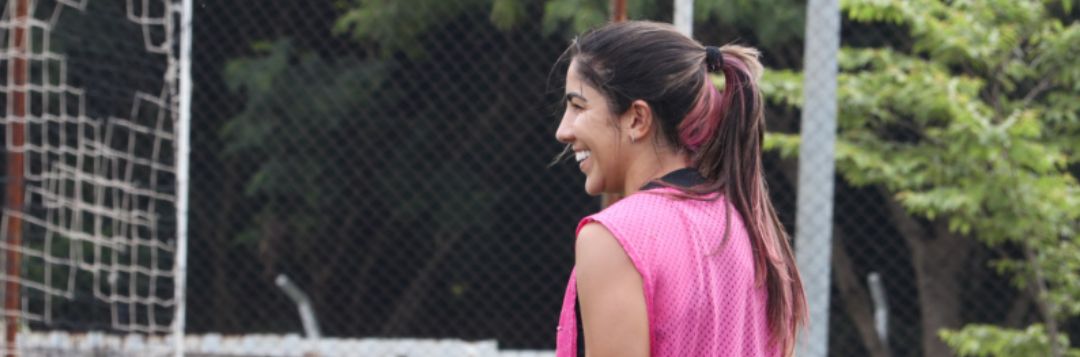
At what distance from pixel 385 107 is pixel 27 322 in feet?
11.3

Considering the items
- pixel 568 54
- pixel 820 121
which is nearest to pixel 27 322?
pixel 820 121

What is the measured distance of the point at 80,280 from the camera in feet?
22.4

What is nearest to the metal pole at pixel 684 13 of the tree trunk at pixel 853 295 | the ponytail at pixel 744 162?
the ponytail at pixel 744 162

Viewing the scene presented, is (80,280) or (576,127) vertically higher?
(576,127)

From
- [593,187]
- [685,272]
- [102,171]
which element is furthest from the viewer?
[102,171]

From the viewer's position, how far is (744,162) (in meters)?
1.32

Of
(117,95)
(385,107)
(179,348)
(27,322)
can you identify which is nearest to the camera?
(179,348)

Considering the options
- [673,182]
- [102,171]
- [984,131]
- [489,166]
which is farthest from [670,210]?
[489,166]

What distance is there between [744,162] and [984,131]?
9.47ft

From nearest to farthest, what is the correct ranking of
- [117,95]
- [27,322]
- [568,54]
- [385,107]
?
[568,54]
[117,95]
[27,322]
[385,107]

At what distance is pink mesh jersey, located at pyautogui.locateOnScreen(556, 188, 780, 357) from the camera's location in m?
1.18

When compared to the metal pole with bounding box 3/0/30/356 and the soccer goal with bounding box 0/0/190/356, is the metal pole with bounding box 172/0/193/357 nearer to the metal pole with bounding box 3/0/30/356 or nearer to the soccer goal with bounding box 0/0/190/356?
the soccer goal with bounding box 0/0/190/356

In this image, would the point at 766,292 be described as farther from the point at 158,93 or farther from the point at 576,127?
the point at 158,93

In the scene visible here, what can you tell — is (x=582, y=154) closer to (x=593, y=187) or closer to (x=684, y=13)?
(x=593, y=187)
